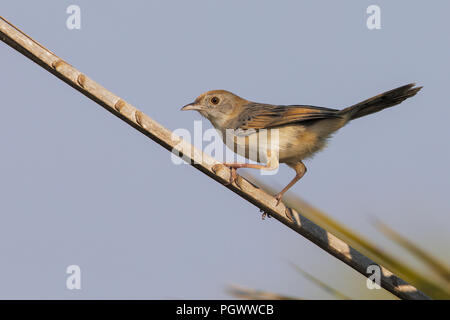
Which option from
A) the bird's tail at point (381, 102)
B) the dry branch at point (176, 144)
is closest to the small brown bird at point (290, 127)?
the bird's tail at point (381, 102)

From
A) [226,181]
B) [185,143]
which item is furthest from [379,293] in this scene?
[185,143]

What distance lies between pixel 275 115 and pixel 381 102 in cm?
108

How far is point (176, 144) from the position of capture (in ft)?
10.6

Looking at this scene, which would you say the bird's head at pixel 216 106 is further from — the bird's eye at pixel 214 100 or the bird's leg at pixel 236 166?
the bird's leg at pixel 236 166

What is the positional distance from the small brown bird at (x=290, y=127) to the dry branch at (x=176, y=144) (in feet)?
6.01

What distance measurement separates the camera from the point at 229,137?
581 centimetres

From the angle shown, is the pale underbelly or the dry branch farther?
the pale underbelly

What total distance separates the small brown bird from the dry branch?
6.01ft

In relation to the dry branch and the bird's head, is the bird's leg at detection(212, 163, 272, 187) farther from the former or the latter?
the bird's head

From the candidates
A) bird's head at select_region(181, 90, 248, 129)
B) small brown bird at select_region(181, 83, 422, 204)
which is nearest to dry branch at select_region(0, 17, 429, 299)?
small brown bird at select_region(181, 83, 422, 204)

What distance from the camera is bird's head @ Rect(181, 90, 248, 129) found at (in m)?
6.31

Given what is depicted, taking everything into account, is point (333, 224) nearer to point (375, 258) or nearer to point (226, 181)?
point (375, 258)

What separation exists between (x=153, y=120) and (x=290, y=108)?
2.84 meters
